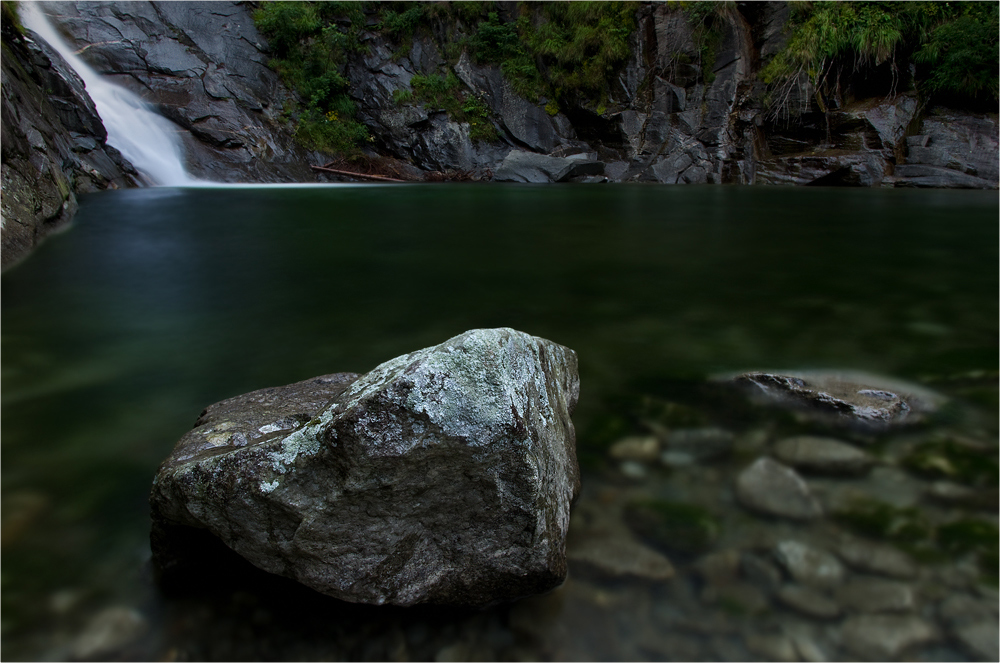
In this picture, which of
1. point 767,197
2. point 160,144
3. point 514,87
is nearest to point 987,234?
point 767,197

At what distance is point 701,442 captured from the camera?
229 cm

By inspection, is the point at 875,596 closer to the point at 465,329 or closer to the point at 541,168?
the point at 465,329

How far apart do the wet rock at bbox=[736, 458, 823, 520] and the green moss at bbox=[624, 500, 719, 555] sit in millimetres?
195

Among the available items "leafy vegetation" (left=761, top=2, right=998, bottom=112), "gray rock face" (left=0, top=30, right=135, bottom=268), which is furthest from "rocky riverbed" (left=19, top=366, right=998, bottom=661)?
"leafy vegetation" (left=761, top=2, right=998, bottom=112)

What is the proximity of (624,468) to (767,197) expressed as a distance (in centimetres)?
1109

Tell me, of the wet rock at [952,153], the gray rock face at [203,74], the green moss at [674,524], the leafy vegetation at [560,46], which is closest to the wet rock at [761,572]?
the green moss at [674,524]

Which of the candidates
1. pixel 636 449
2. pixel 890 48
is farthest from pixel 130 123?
pixel 890 48

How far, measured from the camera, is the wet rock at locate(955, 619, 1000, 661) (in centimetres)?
140

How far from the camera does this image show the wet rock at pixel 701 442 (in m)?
2.22

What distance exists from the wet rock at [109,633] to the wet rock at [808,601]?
1.80 m

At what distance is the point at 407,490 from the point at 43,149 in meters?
9.18

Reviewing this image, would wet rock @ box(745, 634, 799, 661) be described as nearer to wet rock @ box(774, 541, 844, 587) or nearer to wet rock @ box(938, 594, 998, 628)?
wet rock @ box(774, 541, 844, 587)

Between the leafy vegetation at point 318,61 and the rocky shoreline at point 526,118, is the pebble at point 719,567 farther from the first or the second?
the leafy vegetation at point 318,61

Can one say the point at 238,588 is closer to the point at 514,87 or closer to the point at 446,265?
the point at 446,265
